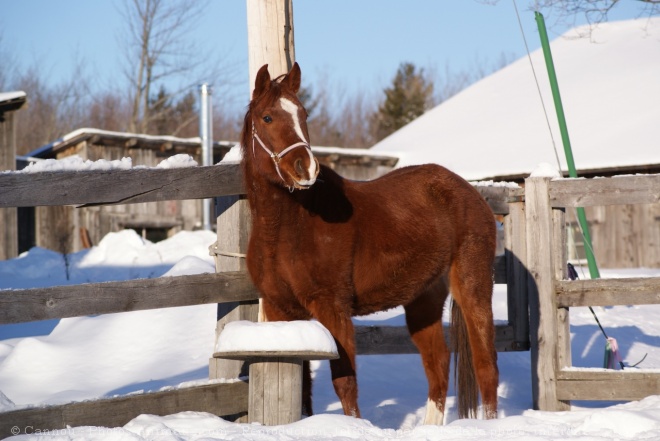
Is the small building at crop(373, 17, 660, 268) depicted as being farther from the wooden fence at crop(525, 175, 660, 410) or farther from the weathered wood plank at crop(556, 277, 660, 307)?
the weathered wood plank at crop(556, 277, 660, 307)

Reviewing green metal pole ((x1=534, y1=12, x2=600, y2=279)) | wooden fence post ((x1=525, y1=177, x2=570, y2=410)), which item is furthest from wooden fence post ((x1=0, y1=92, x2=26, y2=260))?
wooden fence post ((x1=525, y1=177, x2=570, y2=410))

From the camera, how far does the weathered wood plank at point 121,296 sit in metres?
3.69

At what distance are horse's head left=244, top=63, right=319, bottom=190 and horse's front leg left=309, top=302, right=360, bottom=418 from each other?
0.72m

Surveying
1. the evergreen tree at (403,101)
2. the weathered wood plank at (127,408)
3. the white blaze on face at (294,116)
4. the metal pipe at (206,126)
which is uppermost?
the evergreen tree at (403,101)

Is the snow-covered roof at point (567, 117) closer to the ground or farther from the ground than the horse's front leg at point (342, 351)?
farther from the ground

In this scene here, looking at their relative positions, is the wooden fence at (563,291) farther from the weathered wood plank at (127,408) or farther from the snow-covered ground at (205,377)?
the weathered wood plank at (127,408)

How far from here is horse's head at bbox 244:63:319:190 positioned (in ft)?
13.1

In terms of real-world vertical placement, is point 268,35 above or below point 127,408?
above

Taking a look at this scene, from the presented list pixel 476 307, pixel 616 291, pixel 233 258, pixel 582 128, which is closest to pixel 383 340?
pixel 476 307

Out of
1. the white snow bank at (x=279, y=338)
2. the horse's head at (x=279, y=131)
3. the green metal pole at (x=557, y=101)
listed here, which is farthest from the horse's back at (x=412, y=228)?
the green metal pole at (x=557, y=101)

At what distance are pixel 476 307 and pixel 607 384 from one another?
1146 millimetres

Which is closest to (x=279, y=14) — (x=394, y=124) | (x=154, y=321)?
(x=154, y=321)

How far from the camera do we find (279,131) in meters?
4.13

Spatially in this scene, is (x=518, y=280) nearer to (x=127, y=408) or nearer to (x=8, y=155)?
(x=127, y=408)
